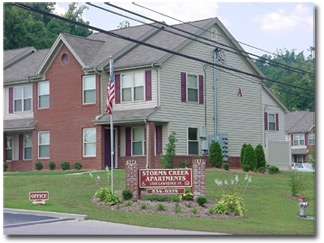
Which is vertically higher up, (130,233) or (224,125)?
(224,125)

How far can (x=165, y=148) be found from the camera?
3338cm

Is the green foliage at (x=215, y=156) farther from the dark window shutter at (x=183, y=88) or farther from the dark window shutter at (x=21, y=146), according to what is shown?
the dark window shutter at (x=21, y=146)

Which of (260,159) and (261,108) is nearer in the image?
(260,159)

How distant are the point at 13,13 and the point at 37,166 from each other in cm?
1400

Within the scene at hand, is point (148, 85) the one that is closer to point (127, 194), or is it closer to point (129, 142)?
point (129, 142)

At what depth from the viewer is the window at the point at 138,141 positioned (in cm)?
3481

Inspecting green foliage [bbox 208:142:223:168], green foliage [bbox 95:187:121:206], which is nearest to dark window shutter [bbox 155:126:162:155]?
green foliage [bbox 208:142:223:168]

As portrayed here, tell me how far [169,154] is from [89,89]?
6278mm

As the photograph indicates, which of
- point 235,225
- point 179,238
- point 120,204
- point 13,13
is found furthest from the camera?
point 13,13

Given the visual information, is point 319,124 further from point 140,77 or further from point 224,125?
point 224,125

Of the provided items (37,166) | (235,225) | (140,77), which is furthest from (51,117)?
(235,225)

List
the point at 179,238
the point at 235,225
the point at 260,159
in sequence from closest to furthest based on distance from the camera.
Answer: the point at 179,238 < the point at 235,225 < the point at 260,159

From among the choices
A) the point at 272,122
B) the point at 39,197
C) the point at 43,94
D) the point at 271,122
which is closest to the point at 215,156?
the point at 271,122

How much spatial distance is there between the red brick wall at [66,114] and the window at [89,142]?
203 mm
